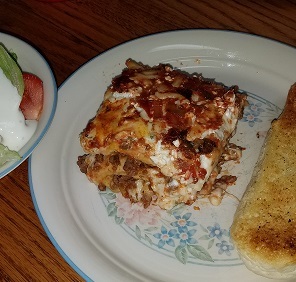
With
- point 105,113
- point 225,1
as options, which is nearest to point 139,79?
point 105,113

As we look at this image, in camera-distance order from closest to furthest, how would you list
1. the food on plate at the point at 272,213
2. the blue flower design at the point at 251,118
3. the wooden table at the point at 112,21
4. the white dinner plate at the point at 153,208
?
the food on plate at the point at 272,213, the white dinner plate at the point at 153,208, the blue flower design at the point at 251,118, the wooden table at the point at 112,21

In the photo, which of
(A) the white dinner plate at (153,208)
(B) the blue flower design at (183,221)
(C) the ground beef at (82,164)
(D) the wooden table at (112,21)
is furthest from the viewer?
(D) the wooden table at (112,21)

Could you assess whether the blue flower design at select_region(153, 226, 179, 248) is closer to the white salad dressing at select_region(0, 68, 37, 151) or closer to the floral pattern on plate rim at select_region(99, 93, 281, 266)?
the floral pattern on plate rim at select_region(99, 93, 281, 266)

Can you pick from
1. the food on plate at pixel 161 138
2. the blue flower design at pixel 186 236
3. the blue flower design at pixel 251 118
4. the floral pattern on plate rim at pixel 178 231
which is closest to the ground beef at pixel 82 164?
the food on plate at pixel 161 138

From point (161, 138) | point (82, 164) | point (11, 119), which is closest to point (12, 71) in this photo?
point (11, 119)

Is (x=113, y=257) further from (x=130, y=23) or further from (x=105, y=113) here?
(x=130, y=23)

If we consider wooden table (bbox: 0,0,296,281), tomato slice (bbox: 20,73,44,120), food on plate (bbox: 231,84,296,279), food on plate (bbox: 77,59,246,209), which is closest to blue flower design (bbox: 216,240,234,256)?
food on plate (bbox: 231,84,296,279)

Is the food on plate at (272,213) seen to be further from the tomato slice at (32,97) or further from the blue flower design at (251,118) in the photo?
the tomato slice at (32,97)

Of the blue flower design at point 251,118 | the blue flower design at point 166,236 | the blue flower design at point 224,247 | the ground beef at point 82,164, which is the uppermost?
the blue flower design at point 251,118
